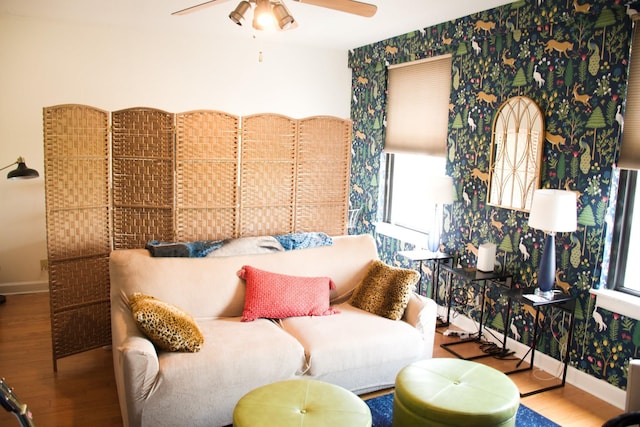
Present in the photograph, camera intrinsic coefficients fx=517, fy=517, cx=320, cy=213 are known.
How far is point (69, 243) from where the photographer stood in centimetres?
347

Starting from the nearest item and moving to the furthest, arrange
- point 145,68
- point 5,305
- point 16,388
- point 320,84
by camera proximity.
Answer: point 16,388 < point 5,305 < point 145,68 < point 320,84

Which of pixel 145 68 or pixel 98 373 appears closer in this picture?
pixel 98 373

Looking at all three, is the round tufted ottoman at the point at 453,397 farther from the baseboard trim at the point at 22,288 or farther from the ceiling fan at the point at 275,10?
the baseboard trim at the point at 22,288

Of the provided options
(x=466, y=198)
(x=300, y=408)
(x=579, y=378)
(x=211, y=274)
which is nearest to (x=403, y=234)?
(x=466, y=198)

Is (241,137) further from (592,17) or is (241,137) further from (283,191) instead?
(592,17)

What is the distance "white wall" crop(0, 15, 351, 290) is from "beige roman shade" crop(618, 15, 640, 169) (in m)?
3.54

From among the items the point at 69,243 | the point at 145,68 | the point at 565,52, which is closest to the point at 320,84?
the point at 145,68

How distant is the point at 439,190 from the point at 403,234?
0.99 meters

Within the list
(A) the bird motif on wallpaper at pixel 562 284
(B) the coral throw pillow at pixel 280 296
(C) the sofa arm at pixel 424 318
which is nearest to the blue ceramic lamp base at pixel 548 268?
(A) the bird motif on wallpaper at pixel 562 284

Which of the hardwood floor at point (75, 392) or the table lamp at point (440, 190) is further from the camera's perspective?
the table lamp at point (440, 190)

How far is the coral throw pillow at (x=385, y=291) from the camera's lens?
11.4ft

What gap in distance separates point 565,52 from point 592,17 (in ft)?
0.90

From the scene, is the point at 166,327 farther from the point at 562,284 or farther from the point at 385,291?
the point at 562,284

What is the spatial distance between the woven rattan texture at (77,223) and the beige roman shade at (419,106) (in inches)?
112
